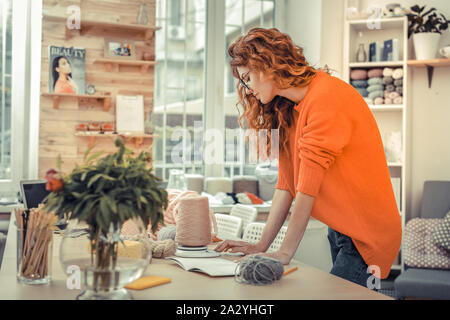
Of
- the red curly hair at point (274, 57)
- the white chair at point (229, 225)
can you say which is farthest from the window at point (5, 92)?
the red curly hair at point (274, 57)

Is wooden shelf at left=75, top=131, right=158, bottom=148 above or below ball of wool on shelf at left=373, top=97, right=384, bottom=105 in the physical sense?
below

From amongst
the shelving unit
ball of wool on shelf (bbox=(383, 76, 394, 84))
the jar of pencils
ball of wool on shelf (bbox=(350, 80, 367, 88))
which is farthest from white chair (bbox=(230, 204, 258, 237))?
the jar of pencils

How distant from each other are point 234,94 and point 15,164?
1.88m

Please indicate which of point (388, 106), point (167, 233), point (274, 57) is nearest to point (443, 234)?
point (388, 106)

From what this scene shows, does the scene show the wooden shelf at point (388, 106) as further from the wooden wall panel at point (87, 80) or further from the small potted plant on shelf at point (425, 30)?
the wooden wall panel at point (87, 80)

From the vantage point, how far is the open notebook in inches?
54.7

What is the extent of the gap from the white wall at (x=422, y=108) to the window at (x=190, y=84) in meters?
0.75

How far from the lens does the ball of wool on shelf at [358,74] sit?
4.29 meters

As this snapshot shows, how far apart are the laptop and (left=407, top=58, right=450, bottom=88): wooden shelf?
116 inches

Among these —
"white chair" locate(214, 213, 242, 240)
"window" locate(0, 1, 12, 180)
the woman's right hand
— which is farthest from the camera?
"window" locate(0, 1, 12, 180)

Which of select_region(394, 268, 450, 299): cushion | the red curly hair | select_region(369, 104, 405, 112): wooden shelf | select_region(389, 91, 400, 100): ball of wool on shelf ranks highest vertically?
select_region(389, 91, 400, 100): ball of wool on shelf

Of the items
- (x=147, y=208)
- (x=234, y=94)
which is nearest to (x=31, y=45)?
(x=234, y=94)

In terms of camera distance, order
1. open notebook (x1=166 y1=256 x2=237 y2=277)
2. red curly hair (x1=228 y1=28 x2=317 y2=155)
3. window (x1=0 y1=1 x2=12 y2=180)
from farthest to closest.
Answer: window (x1=0 y1=1 x2=12 y2=180) → red curly hair (x1=228 y1=28 x2=317 y2=155) → open notebook (x1=166 y1=256 x2=237 y2=277)

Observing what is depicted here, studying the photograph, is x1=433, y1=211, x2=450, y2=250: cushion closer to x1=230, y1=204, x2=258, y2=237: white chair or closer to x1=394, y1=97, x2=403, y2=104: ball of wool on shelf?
x1=394, y1=97, x2=403, y2=104: ball of wool on shelf
